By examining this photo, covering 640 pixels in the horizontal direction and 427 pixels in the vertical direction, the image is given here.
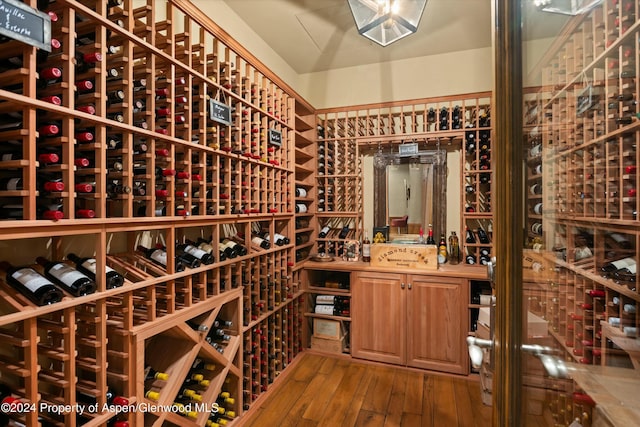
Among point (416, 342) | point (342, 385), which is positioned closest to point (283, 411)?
point (342, 385)

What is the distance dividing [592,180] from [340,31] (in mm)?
2860

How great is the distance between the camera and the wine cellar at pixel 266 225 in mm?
409

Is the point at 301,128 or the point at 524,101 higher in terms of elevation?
the point at 301,128

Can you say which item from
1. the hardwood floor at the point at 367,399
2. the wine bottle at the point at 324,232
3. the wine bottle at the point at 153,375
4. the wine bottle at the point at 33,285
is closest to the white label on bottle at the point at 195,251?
the wine bottle at the point at 153,375

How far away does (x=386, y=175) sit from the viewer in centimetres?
326

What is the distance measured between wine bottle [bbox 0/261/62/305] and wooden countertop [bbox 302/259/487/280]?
7.06 feet

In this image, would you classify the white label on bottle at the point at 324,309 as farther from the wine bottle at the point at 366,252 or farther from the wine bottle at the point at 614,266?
the wine bottle at the point at 614,266

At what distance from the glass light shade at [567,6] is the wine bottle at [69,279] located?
1.46 meters

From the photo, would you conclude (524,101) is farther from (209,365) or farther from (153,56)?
(209,365)

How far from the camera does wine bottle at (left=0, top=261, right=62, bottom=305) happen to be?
985 millimetres

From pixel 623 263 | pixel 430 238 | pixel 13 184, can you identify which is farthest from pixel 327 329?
pixel 623 263

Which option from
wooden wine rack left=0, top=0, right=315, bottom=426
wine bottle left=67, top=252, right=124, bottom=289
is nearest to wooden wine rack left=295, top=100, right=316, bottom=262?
wooden wine rack left=0, top=0, right=315, bottom=426

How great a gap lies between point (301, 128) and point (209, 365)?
8.12 feet

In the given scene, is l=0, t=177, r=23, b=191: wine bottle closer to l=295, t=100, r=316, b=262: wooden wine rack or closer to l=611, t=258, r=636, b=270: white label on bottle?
l=611, t=258, r=636, b=270: white label on bottle
